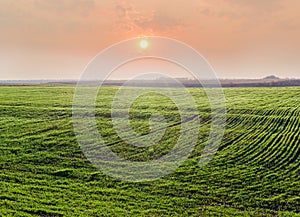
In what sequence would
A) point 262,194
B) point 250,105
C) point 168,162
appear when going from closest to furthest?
point 262,194 → point 168,162 → point 250,105

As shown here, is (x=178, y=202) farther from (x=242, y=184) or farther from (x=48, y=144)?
(x=48, y=144)

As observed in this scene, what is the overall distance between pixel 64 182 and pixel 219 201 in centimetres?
998

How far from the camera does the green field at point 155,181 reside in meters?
20.9

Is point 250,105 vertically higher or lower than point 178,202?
higher

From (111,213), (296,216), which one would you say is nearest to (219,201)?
(296,216)

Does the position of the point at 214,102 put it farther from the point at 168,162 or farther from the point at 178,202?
the point at 178,202

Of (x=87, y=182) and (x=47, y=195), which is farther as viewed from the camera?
(x=87, y=182)

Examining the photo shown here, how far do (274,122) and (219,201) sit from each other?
71.4 feet

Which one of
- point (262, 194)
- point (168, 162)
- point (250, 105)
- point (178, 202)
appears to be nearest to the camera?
point (178, 202)

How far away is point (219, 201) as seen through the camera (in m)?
22.1

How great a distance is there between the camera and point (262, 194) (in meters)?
23.3

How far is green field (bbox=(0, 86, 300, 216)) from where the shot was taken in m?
20.9

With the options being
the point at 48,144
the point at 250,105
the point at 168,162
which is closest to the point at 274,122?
the point at 250,105

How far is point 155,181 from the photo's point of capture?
25.0 meters
